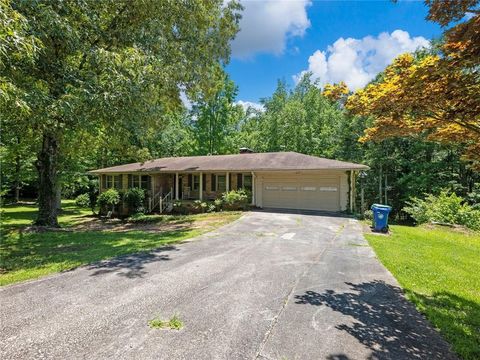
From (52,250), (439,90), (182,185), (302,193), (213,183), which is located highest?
(439,90)

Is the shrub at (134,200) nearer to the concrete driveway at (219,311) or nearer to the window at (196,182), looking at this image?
the window at (196,182)

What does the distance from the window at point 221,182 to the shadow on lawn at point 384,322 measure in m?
15.2

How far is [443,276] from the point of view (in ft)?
18.9

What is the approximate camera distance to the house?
16.0 meters

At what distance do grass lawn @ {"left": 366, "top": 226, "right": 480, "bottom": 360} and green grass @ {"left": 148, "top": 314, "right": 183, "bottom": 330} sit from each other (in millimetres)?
3290

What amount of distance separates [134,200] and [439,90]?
62.2ft

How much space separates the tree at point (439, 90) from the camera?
3701 millimetres

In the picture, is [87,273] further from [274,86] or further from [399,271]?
[274,86]

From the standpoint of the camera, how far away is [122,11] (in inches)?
441

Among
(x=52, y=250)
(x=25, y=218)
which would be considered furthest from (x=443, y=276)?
(x=25, y=218)

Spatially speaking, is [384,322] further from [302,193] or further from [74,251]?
[302,193]

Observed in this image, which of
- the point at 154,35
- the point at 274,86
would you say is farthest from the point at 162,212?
the point at 274,86

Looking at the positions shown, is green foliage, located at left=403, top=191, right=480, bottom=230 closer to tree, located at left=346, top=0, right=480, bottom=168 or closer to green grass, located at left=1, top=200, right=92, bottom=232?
tree, located at left=346, top=0, right=480, bottom=168

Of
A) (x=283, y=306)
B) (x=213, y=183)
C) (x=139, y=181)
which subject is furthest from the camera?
(x=139, y=181)
